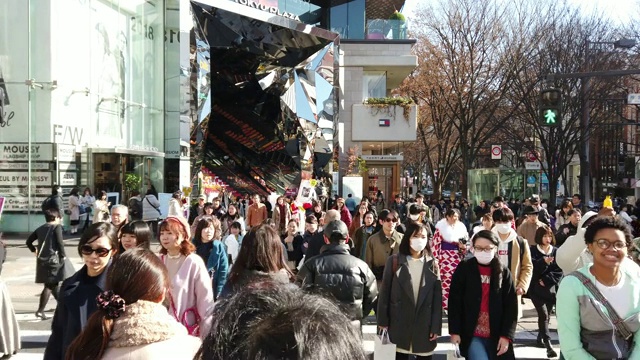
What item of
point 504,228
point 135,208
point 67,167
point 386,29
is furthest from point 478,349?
point 386,29

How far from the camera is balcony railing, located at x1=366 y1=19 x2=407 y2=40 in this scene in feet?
108

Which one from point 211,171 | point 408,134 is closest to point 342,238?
point 408,134

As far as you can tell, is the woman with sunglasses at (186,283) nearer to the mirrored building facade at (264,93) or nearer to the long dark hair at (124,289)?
the long dark hair at (124,289)

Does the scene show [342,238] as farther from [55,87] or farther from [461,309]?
[55,87]

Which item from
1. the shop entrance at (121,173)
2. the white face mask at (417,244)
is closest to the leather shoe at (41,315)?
the white face mask at (417,244)

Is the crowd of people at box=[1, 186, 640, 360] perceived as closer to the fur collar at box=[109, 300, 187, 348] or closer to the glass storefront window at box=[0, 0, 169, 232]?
the fur collar at box=[109, 300, 187, 348]

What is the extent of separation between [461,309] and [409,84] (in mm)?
31829

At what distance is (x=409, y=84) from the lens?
117ft

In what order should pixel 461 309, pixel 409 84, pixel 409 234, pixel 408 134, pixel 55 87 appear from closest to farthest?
pixel 461 309 → pixel 409 234 → pixel 55 87 → pixel 408 134 → pixel 409 84

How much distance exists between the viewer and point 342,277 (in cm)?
493

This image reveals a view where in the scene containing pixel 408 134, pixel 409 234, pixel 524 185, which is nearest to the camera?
pixel 409 234

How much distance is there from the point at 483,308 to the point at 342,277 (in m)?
1.18

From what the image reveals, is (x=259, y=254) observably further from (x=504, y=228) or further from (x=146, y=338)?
(x=504, y=228)

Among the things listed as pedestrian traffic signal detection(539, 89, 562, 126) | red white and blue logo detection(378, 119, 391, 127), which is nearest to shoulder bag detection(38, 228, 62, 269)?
pedestrian traffic signal detection(539, 89, 562, 126)
